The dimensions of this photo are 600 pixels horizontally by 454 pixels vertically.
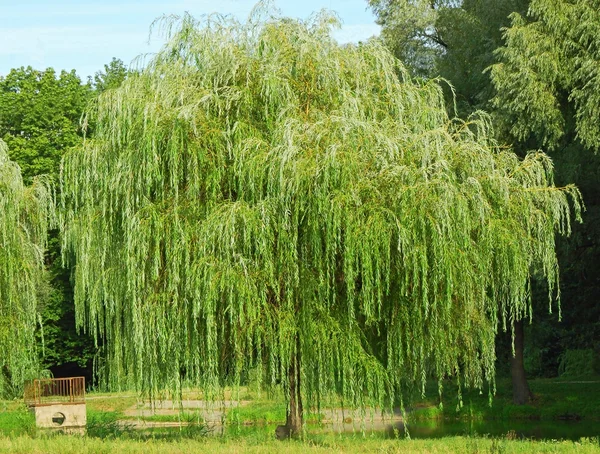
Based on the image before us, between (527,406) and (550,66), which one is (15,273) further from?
(527,406)

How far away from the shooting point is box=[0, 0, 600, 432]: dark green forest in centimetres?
1578

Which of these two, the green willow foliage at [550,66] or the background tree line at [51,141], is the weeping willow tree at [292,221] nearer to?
the green willow foliage at [550,66]

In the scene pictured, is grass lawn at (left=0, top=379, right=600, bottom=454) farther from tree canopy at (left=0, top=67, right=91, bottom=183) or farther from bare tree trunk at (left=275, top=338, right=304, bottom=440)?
tree canopy at (left=0, top=67, right=91, bottom=183)

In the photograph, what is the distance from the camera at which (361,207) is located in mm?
14891

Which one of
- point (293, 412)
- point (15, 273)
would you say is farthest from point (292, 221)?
point (15, 273)

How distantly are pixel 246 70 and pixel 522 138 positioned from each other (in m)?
9.68

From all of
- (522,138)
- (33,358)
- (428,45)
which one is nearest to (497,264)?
(522,138)

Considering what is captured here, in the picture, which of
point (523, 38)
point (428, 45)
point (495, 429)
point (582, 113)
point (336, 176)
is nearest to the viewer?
point (336, 176)

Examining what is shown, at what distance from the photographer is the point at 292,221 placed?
599 inches

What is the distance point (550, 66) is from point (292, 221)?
33.1ft

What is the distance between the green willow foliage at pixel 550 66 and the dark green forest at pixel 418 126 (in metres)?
0.03

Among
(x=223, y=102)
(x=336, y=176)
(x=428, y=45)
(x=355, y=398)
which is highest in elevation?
(x=428, y=45)

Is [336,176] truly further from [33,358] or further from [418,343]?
[33,358]

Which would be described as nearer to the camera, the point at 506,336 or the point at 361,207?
the point at 361,207
